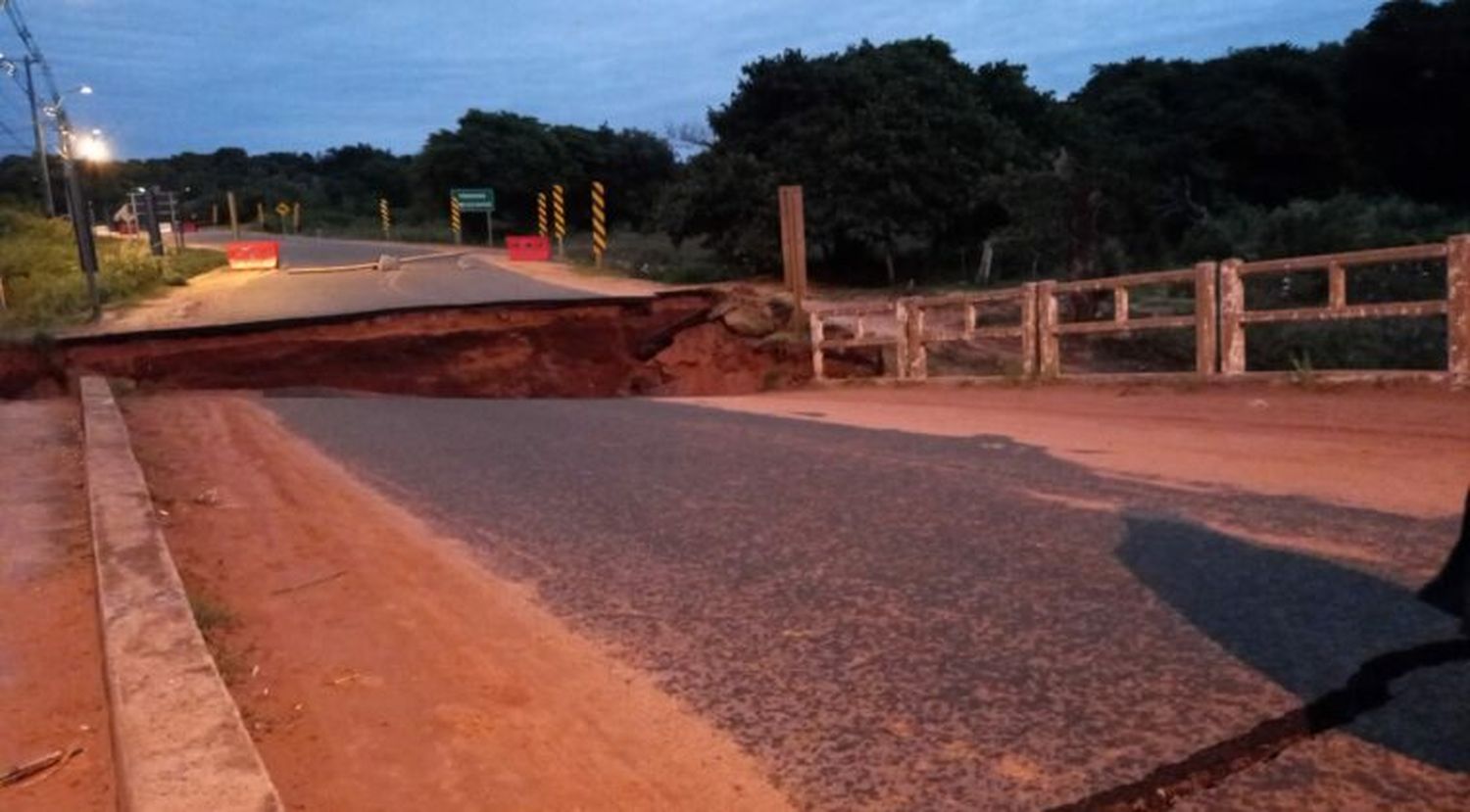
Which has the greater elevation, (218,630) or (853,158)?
(853,158)

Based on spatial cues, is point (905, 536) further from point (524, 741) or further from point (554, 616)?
point (524, 741)

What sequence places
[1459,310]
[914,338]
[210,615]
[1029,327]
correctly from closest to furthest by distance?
[210,615] < [1459,310] < [1029,327] < [914,338]

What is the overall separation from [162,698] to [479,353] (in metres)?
20.3

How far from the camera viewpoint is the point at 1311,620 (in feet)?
16.3

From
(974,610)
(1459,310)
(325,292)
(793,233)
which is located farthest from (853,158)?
(974,610)

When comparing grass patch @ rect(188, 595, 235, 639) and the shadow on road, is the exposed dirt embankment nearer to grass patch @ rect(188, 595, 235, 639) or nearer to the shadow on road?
grass patch @ rect(188, 595, 235, 639)

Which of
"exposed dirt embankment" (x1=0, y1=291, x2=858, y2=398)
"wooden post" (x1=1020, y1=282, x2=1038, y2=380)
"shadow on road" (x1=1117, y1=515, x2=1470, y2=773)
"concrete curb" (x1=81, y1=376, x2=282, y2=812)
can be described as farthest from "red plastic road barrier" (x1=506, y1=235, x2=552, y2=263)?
"shadow on road" (x1=1117, y1=515, x2=1470, y2=773)

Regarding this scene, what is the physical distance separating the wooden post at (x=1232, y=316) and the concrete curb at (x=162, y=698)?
33.5 feet

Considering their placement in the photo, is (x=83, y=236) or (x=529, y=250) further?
(x=529, y=250)

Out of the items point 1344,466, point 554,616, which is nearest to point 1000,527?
point 554,616

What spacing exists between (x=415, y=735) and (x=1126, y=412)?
9.67 meters

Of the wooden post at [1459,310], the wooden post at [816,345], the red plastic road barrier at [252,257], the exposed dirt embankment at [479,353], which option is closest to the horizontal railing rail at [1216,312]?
the wooden post at [1459,310]

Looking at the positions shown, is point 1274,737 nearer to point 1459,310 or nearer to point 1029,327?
point 1459,310

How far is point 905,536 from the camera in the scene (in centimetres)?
676
